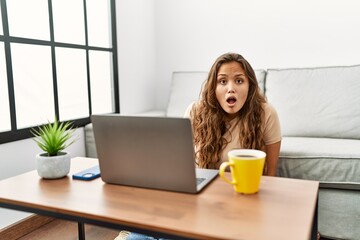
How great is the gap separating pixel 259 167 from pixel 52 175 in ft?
1.98

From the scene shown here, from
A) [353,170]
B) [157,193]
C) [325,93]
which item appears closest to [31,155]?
[157,193]

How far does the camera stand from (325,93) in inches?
83.7

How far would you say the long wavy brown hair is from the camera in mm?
1241

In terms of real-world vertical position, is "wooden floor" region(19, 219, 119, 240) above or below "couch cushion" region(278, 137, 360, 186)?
below

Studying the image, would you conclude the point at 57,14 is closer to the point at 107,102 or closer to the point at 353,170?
the point at 107,102

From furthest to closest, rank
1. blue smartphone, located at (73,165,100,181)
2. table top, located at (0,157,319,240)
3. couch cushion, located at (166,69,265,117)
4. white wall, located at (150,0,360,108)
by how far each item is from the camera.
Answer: couch cushion, located at (166,69,265,117) < white wall, located at (150,0,360,108) < blue smartphone, located at (73,165,100,181) < table top, located at (0,157,319,240)

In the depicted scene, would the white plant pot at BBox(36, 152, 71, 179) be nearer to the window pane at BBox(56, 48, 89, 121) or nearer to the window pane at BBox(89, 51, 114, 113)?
the window pane at BBox(56, 48, 89, 121)

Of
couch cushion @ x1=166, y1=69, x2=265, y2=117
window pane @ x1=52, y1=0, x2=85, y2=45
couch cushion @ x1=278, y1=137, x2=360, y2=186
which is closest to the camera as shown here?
couch cushion @ x1=278, y1=137, x2=360, y2=186

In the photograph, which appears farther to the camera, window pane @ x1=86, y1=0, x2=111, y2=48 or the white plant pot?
window pane @ x1=86, y1=0, x2=111, y2=48

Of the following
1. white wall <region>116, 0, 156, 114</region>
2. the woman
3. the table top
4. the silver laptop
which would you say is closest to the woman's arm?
the woman

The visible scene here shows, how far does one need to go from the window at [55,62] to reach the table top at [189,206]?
953mm

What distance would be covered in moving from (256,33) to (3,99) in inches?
72.4

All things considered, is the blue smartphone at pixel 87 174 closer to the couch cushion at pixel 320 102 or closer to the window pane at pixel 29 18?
the window pane at pixel 29 18

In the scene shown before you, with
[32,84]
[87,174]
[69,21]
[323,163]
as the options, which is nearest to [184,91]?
[69,21]
